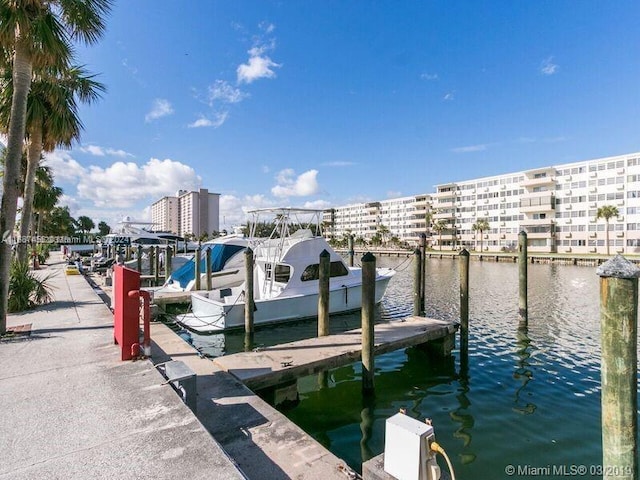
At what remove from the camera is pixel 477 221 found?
72812mm

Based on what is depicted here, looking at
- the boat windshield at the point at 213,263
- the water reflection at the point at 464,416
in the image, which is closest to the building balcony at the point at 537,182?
the boat windshield at the point at 213,263

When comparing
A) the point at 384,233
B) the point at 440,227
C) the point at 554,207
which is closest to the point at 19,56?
the point at 554,207

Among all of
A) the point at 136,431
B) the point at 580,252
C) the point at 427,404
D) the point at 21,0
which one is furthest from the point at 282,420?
the point at 580,252

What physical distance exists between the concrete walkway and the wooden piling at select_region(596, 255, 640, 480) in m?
3.33

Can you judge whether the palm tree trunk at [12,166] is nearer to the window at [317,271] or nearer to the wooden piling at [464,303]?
the window at [317,271]

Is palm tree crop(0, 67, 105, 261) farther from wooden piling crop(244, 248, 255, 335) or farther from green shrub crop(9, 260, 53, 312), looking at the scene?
wooden piling crop(244, 248, 255, 335)

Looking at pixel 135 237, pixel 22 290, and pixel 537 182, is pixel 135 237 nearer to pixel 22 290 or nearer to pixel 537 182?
pixel 22 290

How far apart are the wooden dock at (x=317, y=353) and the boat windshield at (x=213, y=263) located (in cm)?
1050

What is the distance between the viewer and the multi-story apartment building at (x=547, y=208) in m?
54.3

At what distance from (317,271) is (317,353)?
20.7 ft

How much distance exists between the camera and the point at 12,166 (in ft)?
24.3

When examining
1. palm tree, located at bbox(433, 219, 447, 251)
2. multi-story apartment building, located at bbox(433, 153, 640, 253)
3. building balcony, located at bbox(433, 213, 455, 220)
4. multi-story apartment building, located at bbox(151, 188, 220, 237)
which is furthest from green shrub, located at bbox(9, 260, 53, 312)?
multi-story apartment building, located at bbox(151, 188, 220, 237)

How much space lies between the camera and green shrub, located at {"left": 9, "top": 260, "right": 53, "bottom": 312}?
383 inches

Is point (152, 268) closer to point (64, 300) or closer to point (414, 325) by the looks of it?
point (64, 300)
